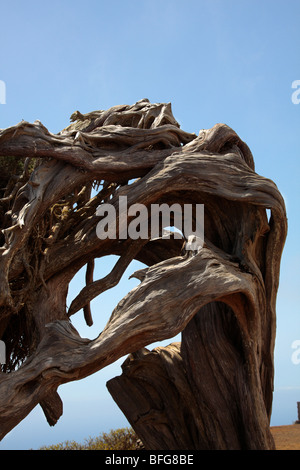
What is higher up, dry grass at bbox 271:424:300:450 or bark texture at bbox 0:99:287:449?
bark texture at bbox 0:99:287:449

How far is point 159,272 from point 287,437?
5734 mm

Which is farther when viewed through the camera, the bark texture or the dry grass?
the dry grass

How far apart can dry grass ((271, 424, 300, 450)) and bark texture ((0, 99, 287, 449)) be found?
2.15 metres

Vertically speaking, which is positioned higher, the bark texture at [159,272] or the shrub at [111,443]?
the bark texture at [159,272]

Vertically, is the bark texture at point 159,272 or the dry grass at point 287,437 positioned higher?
the bark texture at point 159,272

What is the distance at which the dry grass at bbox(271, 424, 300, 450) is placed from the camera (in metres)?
9.11

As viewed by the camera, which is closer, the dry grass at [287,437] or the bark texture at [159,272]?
the bark texture at [159,272]

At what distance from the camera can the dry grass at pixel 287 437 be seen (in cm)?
911

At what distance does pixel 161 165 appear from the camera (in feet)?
22.8

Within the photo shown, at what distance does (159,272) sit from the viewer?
601cm

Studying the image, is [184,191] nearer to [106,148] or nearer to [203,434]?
[106,148]

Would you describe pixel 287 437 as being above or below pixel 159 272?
below

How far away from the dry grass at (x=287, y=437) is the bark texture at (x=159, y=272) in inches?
84.6

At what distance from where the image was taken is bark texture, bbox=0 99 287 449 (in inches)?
236
